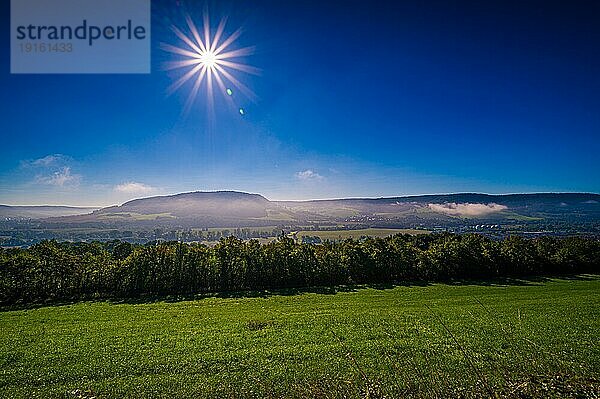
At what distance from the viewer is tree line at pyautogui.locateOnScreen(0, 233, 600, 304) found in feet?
131

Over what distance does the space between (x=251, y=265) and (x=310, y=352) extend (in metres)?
29.5

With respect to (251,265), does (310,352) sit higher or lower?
higher

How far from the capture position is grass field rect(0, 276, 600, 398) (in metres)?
12.3

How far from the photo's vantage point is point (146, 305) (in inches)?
1350

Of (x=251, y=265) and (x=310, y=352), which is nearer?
(x=310, y=352)

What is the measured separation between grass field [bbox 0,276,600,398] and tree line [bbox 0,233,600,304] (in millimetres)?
11099

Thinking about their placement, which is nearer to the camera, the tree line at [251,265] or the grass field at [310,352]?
the grass field at [310,352]

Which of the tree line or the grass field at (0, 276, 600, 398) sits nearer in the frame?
the grass field at (0, 276, 600, 398)

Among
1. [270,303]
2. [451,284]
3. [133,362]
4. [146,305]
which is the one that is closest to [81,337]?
[133,362]

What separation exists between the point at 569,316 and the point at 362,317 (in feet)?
46.3

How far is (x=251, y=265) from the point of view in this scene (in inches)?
1761

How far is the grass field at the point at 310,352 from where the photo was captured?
1230 cm

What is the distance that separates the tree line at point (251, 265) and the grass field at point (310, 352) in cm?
1110

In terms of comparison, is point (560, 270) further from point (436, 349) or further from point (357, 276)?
point (436, 349)
